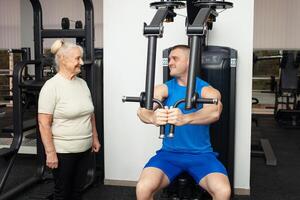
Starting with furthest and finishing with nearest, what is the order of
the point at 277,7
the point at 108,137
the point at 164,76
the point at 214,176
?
the point at 277,7
the point at 108,137
the point at 164,76
the point at 214,176

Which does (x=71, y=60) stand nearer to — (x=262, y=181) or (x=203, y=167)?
(x=203, y=167)

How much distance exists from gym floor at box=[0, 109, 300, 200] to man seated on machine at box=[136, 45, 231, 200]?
3.77ft

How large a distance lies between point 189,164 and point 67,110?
76cm

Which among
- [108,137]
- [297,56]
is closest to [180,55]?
[108,137]

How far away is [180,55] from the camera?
211cm

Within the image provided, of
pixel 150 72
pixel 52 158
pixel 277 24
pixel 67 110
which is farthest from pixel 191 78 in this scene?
pixel 277 24

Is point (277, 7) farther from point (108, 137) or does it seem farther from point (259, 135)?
point (108, 137)

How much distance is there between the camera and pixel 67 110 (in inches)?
90.4

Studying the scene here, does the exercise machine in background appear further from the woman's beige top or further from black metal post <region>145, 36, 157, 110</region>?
black metal post <region>145, 36, 157, 110</region>

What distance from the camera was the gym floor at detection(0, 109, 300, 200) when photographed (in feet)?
10.6

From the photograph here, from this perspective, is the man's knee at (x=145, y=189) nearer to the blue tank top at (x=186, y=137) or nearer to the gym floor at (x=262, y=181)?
the blue tank top at (x=186, y=137)

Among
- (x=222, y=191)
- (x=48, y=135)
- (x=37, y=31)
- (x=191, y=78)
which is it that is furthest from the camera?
(x=37, y=31)

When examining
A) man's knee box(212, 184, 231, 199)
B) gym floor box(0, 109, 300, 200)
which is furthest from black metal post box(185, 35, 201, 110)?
gym floor box(0, 109, 300, 200)

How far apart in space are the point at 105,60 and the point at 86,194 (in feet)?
3.63
